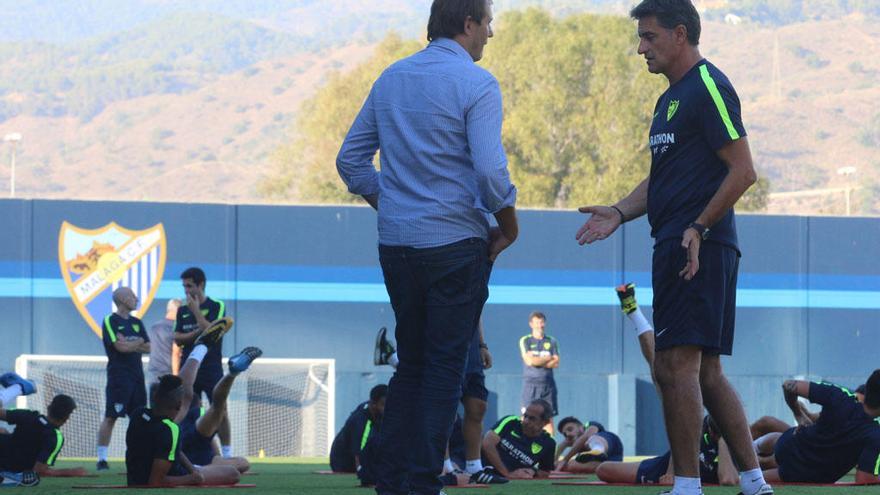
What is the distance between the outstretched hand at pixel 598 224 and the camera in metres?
6.02

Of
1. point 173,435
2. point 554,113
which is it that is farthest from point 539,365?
point 554,113

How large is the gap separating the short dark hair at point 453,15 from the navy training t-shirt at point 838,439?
12.7 feet

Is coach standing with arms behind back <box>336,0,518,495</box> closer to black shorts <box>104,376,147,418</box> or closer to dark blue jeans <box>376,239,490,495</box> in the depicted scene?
dark blue jeans <box>376,239,490,495</box>

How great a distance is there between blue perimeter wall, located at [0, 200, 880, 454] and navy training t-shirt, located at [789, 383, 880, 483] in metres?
11.0

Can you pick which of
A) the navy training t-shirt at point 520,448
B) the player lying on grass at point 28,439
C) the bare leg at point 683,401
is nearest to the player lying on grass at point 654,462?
the navy training t-shirt at point 520,448

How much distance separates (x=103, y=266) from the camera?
19688 mm

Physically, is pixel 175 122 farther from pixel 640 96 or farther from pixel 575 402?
pixel 575 402

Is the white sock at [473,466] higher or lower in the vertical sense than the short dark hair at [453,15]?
lower

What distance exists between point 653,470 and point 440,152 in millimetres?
4438

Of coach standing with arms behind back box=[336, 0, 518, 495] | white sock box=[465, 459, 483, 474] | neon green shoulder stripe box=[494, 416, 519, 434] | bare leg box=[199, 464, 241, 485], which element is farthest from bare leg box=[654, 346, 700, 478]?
neon green shoulder stripe box=[494, 416, 519, 434]

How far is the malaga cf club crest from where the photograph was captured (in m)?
19.6

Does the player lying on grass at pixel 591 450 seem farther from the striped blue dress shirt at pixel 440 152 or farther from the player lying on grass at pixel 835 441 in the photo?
the striped blue dress shirt at pixel 440 152

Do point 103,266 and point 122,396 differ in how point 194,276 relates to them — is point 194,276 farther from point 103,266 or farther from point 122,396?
point 103,266

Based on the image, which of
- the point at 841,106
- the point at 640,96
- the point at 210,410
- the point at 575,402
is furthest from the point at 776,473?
the point at 841,106
